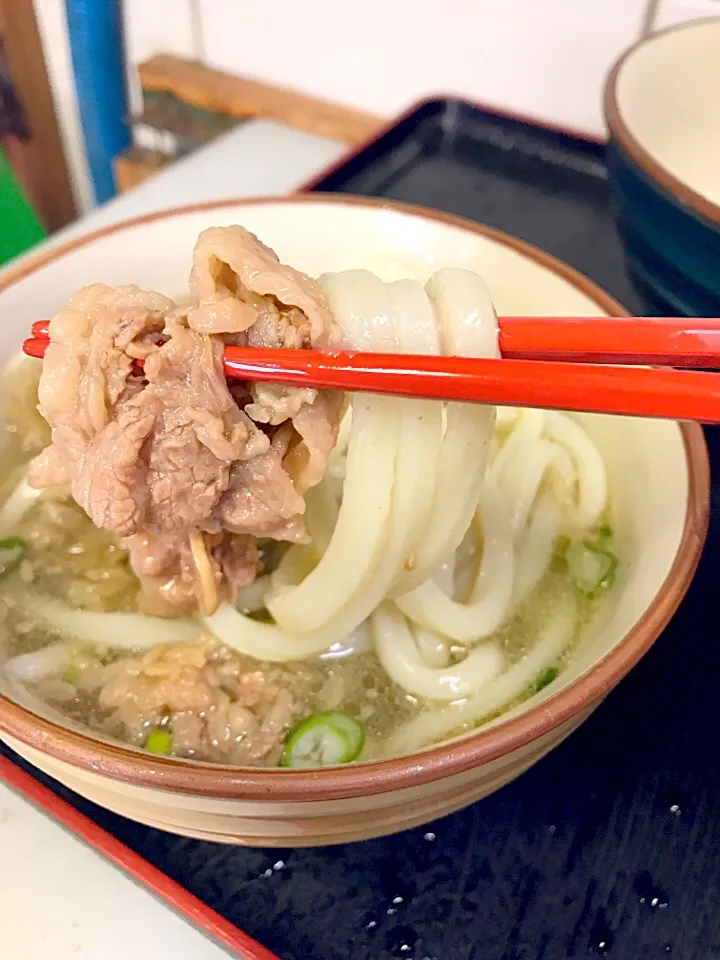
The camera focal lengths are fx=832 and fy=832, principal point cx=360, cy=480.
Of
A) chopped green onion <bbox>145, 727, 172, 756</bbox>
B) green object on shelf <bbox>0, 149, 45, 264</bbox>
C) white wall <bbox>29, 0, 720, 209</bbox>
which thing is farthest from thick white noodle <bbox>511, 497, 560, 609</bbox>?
green object on shelf <bbox>0, 149, 45, 264</bbox>

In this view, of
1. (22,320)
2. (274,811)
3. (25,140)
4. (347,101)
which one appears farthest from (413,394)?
(25,140)

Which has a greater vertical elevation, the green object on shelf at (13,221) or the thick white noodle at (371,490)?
the thick white noodle at (371,490)

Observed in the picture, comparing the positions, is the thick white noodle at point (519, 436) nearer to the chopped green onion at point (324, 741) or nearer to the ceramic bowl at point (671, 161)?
the ceramic bowl at point (671, 161)

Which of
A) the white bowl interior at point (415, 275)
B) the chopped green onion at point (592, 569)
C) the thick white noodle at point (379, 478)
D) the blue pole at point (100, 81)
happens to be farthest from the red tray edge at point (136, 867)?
the blue pole at point (100, 81)

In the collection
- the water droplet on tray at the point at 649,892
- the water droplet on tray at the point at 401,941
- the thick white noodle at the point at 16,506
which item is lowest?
the water droplet on tray at the point at 649,892

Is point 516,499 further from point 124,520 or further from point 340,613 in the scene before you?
point 124,520

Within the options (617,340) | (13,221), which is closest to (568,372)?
(617,340)
